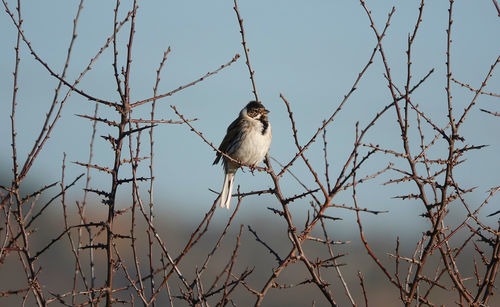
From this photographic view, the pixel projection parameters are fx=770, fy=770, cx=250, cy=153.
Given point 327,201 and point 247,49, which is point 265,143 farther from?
point 327,201

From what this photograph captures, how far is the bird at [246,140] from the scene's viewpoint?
7.52m

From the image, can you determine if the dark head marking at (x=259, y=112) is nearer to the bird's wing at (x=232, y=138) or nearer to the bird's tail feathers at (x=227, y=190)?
the bird's wing at (x=232, y=138)

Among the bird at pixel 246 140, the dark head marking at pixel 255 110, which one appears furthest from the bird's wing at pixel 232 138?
the dark head marking at pixel 255 110

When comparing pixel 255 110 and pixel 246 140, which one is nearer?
pixel 246 140

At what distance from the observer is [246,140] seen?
759 centimetres

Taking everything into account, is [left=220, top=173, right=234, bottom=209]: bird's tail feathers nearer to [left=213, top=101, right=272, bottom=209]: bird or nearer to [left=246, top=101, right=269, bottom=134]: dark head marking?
[left=213, top=101, right=272, bottom=209]: bird

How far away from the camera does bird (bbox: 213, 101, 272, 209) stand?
24.7ft

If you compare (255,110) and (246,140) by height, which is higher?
(255,110)

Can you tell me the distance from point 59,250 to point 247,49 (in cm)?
4386

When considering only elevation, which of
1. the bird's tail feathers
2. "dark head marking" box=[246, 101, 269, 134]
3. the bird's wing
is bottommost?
the bird's tail feathers

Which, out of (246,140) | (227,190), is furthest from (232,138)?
(227,190)

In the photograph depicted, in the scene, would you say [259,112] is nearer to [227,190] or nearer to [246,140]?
[246,140]

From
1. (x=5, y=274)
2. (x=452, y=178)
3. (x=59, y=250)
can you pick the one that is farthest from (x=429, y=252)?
(x=59, y=250)

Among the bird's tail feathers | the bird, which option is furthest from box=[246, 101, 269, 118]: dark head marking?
the bird's tail feathers
